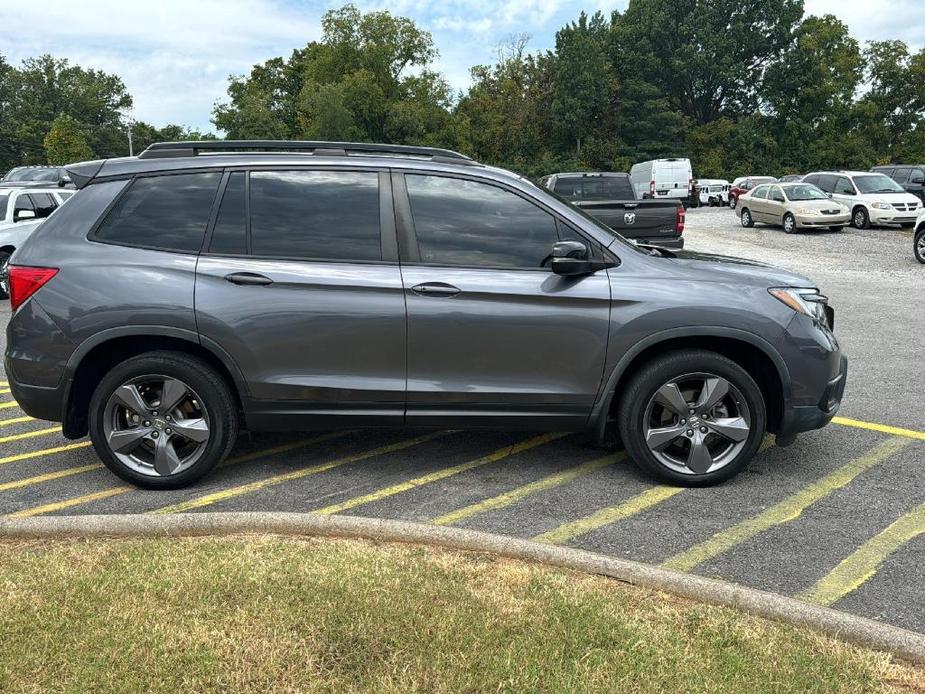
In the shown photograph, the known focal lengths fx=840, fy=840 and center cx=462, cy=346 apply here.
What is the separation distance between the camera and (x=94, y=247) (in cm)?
464

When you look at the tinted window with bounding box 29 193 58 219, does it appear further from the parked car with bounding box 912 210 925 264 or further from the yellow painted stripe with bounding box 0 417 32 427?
the parked car with bounding box 912 210 925 264

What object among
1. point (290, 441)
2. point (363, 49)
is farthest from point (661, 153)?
point (290, 441)

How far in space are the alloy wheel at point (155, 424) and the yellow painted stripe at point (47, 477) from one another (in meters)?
0.61

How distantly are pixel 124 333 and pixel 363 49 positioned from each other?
8715 cm

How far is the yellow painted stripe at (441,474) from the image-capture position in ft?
14.8

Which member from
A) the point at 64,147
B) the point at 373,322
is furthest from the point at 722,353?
the point at 64,147

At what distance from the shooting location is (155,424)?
465 centimetres

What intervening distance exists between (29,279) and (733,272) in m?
3.91

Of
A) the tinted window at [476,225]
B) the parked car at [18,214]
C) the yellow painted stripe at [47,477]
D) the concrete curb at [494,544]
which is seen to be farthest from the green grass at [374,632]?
the parked car at [18,214]

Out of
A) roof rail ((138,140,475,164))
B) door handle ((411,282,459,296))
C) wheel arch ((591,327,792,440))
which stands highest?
roof rail ((138,140,475,164))

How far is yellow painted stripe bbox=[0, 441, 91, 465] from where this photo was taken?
17.4 ft

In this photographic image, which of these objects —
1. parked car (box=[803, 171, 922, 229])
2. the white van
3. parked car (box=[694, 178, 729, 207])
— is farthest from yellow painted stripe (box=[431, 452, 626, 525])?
parked car (box=[694, 178, 729, 207])

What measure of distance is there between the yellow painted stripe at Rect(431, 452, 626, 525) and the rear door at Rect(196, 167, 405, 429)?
2.18ft

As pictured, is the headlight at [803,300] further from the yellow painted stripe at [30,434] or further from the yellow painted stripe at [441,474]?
the yellow painted stripe at [30,434]
